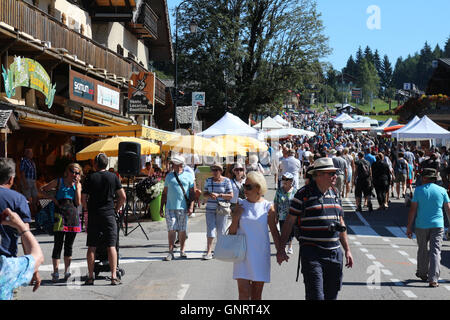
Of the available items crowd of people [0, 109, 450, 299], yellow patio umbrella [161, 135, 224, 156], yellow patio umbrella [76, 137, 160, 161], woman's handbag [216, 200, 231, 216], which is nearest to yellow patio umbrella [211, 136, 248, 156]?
yellow patio umbrella [161, 135, 224, 156]

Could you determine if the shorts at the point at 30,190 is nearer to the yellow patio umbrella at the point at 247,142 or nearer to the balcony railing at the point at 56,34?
the balcony railing at the point at 56,34

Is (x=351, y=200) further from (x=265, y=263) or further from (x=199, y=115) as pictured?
(x=199, y=115)

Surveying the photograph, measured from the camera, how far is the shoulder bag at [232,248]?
252 inches

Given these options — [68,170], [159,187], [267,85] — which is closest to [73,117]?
[159,187]

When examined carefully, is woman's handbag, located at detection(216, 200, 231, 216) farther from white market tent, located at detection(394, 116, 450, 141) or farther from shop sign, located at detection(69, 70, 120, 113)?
white market tent, located at detection(394, 116, 450, 141)

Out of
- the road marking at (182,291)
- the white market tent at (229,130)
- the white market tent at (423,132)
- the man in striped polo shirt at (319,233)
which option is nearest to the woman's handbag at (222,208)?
the road marking at (182,291)

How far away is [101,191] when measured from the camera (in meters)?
8.92

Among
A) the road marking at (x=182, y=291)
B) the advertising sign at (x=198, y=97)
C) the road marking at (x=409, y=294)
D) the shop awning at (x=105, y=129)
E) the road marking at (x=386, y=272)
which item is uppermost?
the advertising sign at (x=198, y=97)

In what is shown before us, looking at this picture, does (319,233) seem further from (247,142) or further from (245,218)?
(247,142)

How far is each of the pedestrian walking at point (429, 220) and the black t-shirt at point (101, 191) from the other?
4.21 metres

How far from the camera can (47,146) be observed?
23984 millimetres

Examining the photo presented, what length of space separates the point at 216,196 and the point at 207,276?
5.69 ft

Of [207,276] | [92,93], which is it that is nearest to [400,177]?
[92,93]
